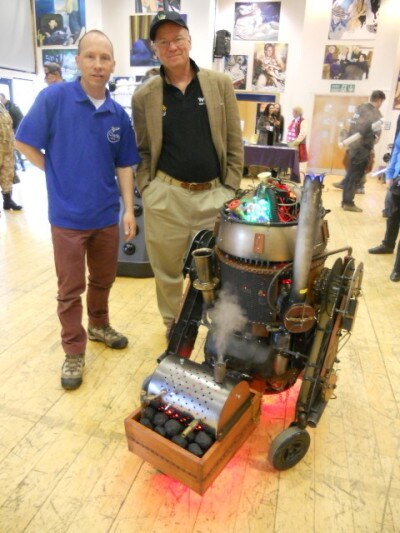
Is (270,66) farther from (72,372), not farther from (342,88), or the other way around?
(72,372)

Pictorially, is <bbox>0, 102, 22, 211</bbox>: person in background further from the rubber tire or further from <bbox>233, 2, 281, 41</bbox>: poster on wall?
<bbox>233, 2, 281, 41</bbox>: poster on wall

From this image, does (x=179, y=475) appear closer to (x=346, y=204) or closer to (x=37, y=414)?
(x=37, y=414)

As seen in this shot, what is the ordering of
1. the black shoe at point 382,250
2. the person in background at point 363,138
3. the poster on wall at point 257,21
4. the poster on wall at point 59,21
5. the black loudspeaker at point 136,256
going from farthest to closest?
the poster on wall at point 257,21, the poster on wall at point 59,21, the person in background at point 363,138, the black shoe at point 382,250, the black loudspeaker at point 136,256

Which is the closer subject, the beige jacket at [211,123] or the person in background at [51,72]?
the beige jacket at [211,123]

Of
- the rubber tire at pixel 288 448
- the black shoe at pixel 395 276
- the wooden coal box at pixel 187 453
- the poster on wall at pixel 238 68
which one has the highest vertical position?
the poster on wall at pixel 238 68

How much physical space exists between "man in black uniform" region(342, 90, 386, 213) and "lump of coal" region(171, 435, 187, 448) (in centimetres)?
528

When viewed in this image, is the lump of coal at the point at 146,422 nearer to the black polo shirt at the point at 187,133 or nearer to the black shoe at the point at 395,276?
the black polo shirt at the point at 187,133

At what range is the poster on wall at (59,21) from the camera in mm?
8250

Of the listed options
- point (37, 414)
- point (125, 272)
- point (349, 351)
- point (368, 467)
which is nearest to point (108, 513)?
point (37, 414)

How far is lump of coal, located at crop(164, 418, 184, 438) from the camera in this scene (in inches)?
50.5

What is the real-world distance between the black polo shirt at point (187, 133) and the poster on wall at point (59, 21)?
7776 millimetres

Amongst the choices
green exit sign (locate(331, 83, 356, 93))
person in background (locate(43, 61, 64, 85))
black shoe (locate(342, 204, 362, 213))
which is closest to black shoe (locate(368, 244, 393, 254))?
black shoe (locate(342, 204, 362, 213))

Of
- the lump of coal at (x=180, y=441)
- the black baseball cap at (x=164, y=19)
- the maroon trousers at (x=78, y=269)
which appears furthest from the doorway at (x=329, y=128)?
the lump of coal at (x=180, y=441)

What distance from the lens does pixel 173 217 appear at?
2.01 meters
